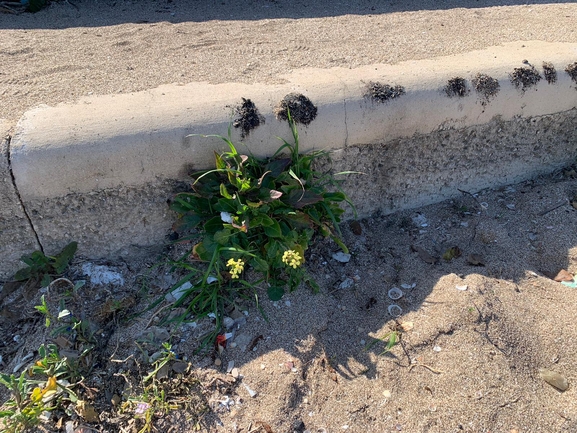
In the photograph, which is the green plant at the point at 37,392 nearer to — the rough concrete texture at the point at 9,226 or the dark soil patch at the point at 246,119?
the rough concrete texture at the point at 9,226

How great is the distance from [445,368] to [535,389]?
0.37 m

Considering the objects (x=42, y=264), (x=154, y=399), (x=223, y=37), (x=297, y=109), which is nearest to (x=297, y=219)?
(x=297, y=109)

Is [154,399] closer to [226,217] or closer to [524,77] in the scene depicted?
[226,217]

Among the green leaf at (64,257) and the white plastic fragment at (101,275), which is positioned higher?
the green leaf at (64,257)

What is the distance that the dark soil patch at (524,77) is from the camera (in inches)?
102

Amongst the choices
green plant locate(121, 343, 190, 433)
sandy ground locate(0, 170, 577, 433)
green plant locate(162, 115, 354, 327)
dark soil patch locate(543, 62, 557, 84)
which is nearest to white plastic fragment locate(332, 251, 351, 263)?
sandy ground locate(0, 170, 577, 433)

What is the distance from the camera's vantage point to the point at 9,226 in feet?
6.95

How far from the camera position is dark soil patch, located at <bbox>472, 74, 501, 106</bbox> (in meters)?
2.52

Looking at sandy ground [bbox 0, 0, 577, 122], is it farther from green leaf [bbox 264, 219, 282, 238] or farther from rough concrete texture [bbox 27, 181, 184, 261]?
green leaf [bbox 264, 219, 282, 238]

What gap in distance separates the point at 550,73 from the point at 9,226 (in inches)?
113

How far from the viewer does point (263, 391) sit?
6.30 ft

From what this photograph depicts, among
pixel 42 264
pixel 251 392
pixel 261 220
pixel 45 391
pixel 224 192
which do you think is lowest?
pixel 251 392

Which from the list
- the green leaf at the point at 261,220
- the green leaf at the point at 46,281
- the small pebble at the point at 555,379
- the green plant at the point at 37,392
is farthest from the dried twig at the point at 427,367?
the green leaf at the point at 46,281

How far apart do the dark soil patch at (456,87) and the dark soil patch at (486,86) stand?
65 mm
